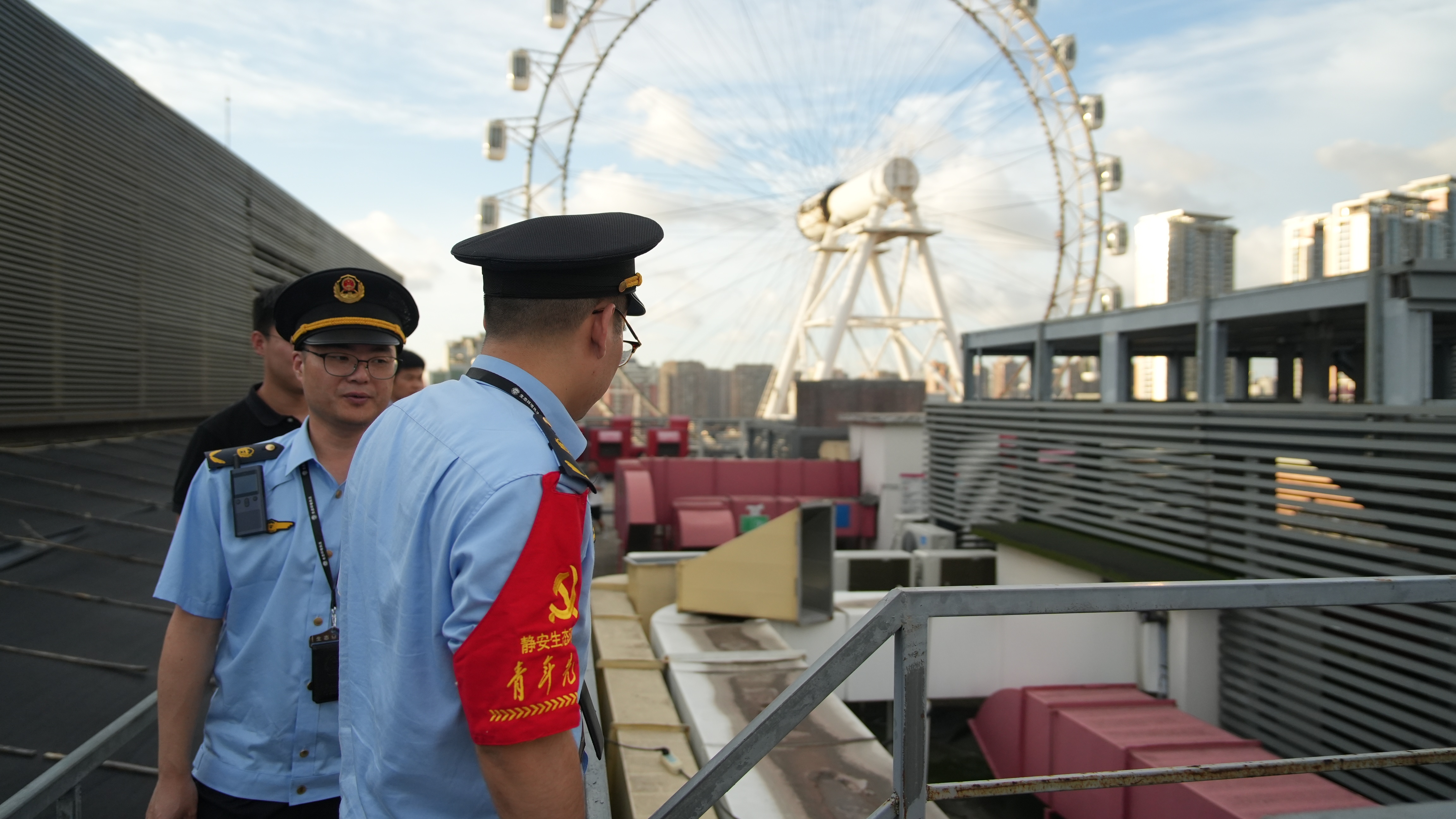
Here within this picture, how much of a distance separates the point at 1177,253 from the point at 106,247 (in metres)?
14.6

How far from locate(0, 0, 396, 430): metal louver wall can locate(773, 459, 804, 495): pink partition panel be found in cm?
1060

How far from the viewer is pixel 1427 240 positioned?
935cm

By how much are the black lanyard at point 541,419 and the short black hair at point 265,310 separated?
7.23ft

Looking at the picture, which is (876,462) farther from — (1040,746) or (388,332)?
(388,332)

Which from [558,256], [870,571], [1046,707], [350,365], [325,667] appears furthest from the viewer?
[870,571]

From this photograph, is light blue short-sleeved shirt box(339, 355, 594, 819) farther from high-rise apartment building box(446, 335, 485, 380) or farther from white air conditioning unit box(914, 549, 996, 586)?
high-rise apartment building box(446, 335, 485, 380)

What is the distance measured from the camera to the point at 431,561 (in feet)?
4.50

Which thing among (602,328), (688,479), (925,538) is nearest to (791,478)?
(688,479)

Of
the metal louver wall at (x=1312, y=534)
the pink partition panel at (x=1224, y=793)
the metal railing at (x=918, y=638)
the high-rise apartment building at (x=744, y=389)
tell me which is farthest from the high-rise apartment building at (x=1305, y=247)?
the high-rise apartment building at (x=744, y=389)

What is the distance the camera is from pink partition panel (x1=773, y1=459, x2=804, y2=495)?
18.7 meters

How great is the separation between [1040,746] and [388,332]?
6559 mm

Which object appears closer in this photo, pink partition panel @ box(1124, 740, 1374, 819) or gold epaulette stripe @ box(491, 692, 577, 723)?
gold epaulette stripe @ box(491, 692, 577, 723)

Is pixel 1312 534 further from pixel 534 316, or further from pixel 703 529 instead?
pixel 703 529

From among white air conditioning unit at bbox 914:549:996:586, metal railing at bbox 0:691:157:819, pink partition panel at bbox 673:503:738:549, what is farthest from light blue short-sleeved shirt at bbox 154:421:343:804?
pink partition panel at bbox 673:503:738:549
